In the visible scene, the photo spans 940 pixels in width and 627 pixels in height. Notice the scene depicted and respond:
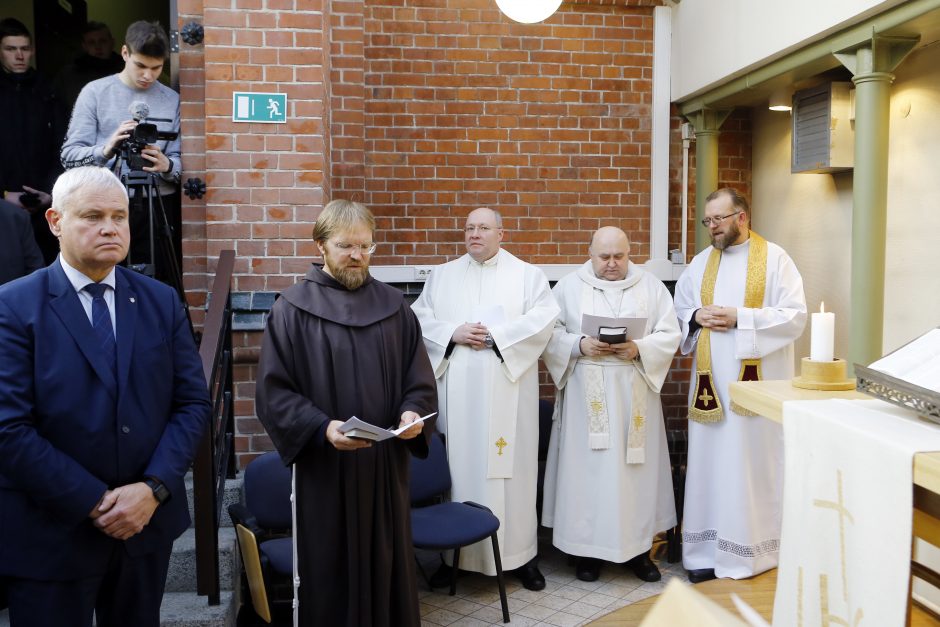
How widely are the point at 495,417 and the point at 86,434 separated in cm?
267

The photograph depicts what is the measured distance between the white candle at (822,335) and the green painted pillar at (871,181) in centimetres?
244

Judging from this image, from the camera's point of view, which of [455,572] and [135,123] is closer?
[135,123]

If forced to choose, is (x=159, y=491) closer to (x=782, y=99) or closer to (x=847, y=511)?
(x=847, y=511)

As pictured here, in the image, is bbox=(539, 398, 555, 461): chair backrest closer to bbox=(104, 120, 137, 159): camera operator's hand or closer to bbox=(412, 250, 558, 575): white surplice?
bbox=(412, 250, 558, 575): white surplice

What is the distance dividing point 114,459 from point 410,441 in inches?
49.6

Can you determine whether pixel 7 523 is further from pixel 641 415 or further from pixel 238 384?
pixel 641 415

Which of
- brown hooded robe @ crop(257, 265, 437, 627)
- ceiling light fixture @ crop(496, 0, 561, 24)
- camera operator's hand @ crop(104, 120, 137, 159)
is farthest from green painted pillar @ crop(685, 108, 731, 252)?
camera operator's hand @ crop(104, 120, 137, 159)

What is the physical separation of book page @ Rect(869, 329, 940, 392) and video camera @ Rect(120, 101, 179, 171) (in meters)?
3.26

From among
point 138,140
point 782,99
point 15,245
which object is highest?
point 782,99

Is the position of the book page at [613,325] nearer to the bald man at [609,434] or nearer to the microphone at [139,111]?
the bald man at [609,434]

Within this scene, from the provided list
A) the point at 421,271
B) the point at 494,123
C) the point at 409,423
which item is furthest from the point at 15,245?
the point at 494,123

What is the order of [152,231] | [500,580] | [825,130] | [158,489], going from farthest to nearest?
[825,130] < [500,580] < [152,231] < [158,489]

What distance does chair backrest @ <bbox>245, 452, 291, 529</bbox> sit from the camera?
411cm

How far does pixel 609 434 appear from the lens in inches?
201
